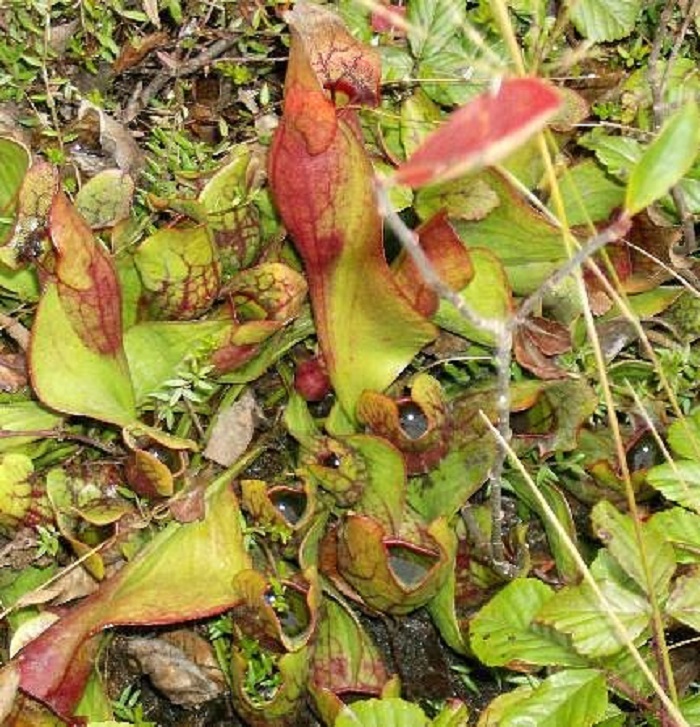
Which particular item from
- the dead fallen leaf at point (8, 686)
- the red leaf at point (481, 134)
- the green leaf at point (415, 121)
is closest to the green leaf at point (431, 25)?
the green leaf at point (415, 121)

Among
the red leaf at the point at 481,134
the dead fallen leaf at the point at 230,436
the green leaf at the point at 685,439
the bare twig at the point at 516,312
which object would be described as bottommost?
the dead fallen leaf at the point at 230,436

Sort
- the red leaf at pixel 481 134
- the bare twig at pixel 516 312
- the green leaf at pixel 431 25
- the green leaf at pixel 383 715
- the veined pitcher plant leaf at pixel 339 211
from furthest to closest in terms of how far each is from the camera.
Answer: the green leaf at pixel 431 25
the veined pitcher plant leaf at pixel 339 211
the green leaf at pixel 383 715
the bare twig at pixel 516 312
the red leaf at pixel 481 134

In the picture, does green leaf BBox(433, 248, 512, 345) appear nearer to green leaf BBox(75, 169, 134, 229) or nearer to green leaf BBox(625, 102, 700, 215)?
green leaf BBox(75, 169, 134, 229)

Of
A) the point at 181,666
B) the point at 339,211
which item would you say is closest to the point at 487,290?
the point at 339,211

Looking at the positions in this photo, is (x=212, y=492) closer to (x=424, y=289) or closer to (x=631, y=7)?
(x=424, y=289)

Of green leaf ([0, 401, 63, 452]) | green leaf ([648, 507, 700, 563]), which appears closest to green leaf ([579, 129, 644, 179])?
green leaf ([648, 507, 700, 563])

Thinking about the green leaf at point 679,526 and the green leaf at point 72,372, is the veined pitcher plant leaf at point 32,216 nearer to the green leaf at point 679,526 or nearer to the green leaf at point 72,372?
the green leaf at point 72,372
